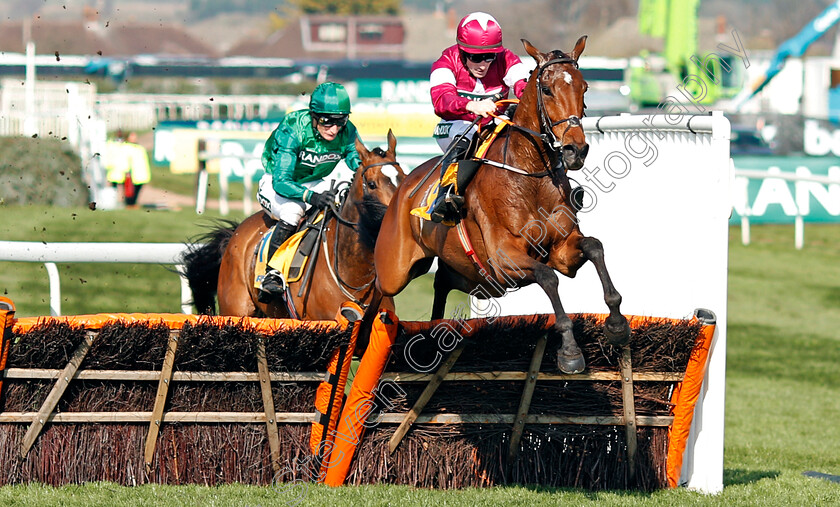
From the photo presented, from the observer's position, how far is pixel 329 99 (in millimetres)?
5926

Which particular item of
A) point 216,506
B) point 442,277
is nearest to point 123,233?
point 442,277

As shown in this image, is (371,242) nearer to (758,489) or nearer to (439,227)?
(439,227)

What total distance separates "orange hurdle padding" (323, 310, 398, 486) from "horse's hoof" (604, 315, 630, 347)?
3.33ft

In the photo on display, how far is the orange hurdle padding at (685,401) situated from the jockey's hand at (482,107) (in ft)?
4.51

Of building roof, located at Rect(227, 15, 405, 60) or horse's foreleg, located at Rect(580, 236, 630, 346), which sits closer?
horse's foreleg, located at Rect(580, 236, 630, 346)

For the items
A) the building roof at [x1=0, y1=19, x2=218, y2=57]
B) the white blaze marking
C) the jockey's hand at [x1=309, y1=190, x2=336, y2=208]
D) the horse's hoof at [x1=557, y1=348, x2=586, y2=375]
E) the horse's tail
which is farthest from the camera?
the building roof at [x1=0, y1=19, x2=218, y2=57]

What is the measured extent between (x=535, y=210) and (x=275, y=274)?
2092 millimetres

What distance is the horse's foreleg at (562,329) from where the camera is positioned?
415 centimetres

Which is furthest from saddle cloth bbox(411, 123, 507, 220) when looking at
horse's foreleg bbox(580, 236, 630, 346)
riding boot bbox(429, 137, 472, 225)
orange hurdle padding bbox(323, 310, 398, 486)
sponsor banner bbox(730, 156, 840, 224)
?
sponsor banner bbox(730, 156, 840, 224)

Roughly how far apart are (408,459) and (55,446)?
159 cm

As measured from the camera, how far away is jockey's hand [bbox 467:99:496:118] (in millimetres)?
4602

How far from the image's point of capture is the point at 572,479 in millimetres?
4840

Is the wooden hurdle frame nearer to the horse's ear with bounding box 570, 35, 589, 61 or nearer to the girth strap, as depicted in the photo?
the girth strap

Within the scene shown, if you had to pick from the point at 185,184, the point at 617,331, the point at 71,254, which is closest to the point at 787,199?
the point at 185,184
